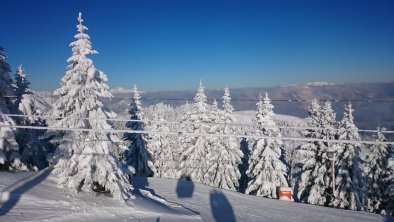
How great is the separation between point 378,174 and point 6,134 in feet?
117

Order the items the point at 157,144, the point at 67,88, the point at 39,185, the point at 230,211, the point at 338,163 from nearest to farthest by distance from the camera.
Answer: the point at 39,185
the point at 67,88
the point at 230,211
the point at 338,163
the point at 157,144

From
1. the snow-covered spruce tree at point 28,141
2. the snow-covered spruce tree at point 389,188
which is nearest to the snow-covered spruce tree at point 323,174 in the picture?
the snow-covered spruce tree at point 389,188

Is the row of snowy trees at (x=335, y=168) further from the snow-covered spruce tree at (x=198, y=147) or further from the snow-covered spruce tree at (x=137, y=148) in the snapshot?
the snow-covered spruce tree at (x=137, y=148)

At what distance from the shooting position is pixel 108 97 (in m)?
16.6

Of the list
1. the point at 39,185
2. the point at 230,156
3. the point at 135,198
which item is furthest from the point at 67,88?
the point at 230,156

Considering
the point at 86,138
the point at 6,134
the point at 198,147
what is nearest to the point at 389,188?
the point at 198,147

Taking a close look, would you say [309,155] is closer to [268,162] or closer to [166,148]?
[268,162]

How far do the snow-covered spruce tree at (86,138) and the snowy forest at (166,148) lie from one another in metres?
0.04

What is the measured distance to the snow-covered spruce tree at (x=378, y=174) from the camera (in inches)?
1487

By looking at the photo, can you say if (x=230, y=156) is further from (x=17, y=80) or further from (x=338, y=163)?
(x=17, y=80)

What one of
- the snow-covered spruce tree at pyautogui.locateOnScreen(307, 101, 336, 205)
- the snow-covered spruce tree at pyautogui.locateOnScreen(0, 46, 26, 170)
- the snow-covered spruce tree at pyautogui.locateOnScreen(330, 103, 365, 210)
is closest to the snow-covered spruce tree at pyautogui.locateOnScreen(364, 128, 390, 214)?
the snow-covered spruce tree at pyautogui.locateOnScreen(330, 103, 365, 210)

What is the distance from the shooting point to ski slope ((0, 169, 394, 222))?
509 inches

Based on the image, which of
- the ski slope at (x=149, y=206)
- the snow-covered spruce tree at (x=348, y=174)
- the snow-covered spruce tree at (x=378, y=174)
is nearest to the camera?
the ski slope at (x=149, y=206)

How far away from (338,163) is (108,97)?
23721 millimetres
